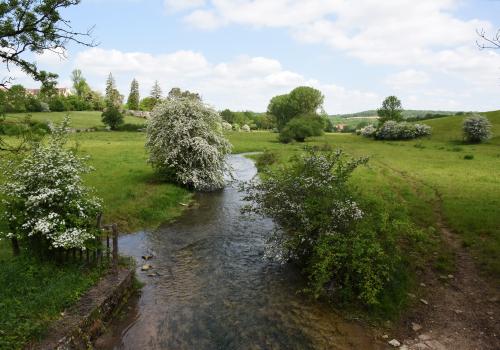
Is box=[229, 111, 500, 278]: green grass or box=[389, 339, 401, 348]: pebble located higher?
box=[229, 111, 500, 278]: green grass

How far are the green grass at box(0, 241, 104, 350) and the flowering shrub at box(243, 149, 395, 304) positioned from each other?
21.1 ft

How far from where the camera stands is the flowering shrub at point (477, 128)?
187ft

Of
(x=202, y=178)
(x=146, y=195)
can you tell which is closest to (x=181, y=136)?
(x=202, y=178)

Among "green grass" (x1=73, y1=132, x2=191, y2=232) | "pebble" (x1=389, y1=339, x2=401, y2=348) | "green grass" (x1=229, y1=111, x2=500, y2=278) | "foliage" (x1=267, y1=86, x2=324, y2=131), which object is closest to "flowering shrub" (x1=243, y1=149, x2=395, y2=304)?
"pebble" (x1=389, y1=339, x2=401, y2=348)

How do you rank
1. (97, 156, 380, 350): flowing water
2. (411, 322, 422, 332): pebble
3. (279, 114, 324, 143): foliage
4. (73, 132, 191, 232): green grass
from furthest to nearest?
(279, 114, 324, 143): foliage → (73, 132, 191, 232): green grass → (411, 322, 422, 332): pebble → (97, 156, 380, 350): flowing water

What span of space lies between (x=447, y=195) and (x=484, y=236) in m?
8.50

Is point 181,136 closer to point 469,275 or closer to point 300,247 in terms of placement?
point 300,247

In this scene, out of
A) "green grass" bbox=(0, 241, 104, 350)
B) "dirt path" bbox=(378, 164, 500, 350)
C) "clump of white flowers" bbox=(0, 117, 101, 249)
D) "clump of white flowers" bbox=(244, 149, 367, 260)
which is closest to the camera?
"green grass" bbox=(0, 241, 104, 350)

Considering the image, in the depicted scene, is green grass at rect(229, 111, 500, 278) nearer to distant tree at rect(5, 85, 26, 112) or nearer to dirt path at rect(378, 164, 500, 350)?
dirt path at rect(378, 164, 500, 350)

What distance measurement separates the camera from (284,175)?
14430 millimetres

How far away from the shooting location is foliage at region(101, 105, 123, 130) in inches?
3408

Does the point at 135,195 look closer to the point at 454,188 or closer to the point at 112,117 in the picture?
the point at 454,188

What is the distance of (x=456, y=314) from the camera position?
10562mm

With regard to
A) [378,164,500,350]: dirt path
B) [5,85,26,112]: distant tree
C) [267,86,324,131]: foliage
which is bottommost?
[378,164,500,350]: dirt path
